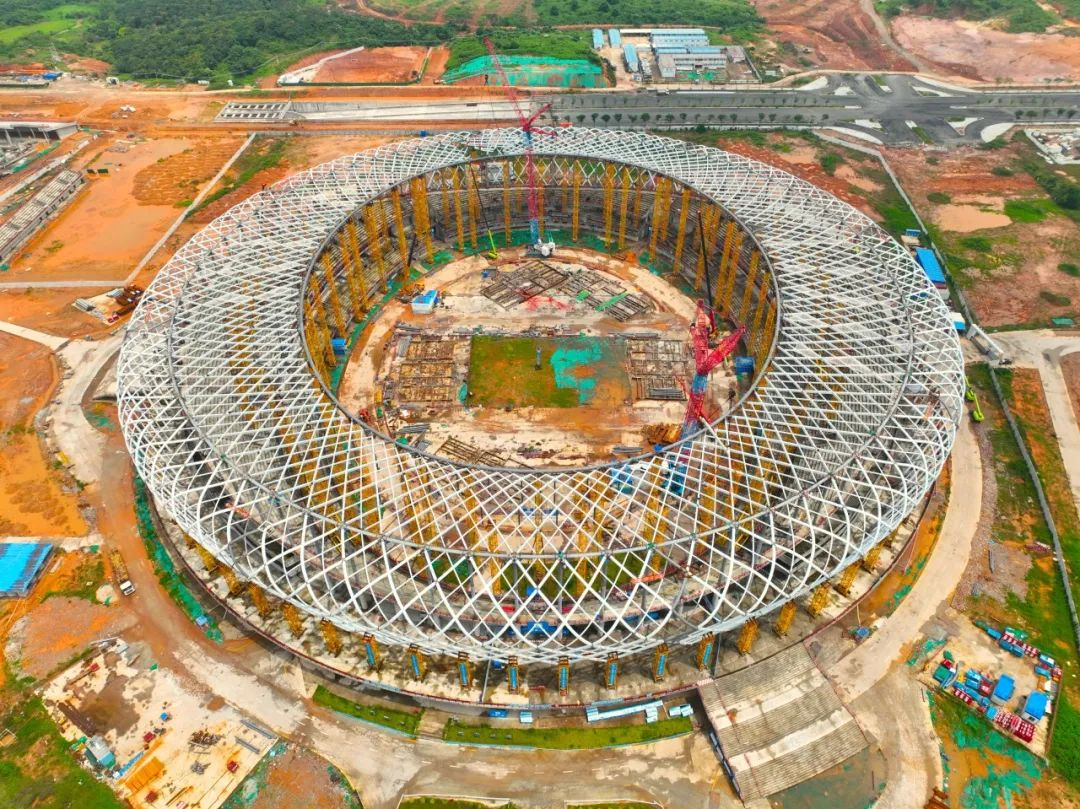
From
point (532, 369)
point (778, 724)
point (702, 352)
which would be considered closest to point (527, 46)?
point (532, 369)

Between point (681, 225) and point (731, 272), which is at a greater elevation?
point (681, 225)

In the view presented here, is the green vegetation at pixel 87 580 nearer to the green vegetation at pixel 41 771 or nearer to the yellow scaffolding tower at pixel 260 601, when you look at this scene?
the green vegetation at pixel 41 771

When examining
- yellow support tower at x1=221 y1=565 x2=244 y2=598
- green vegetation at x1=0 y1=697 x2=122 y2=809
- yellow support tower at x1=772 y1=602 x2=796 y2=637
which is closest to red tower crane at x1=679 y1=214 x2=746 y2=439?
yellow support tower at x1=772 y1=602 x2=796 y2=637

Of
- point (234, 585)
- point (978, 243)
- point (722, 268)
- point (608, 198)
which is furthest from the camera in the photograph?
point (978, 243)

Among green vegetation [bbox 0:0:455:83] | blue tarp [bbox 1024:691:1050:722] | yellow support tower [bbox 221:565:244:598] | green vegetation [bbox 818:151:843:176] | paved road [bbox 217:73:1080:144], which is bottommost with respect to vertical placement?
blue tarp [bbox 1024:691:1050:722]

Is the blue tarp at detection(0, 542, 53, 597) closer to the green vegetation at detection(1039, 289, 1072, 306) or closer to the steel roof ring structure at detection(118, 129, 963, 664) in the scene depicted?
the steel roof ring structure at detection(118, 129, 963, 664)

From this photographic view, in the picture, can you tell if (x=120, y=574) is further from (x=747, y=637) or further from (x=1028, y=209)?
(x=1028, y=209)
